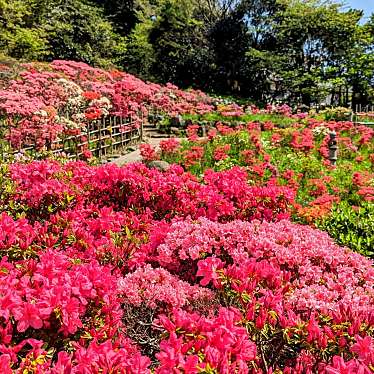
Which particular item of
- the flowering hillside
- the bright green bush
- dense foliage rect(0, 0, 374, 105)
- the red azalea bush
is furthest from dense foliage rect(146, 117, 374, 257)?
dense foliage rect(0, 0, 374, 105)

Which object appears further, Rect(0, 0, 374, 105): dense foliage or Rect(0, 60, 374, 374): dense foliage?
Rect(0, 0, 374, 105): dense foliage

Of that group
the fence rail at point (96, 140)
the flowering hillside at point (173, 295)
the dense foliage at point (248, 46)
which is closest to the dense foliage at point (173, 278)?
the flowering hillside at point (173, 295)

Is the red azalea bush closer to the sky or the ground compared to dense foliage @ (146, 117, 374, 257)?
closer to the sky

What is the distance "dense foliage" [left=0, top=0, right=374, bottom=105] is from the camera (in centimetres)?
2486

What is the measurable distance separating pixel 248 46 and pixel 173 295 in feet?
85.0

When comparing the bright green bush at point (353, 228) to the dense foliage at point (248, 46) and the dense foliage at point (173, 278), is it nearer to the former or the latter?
the dense foliage at point (173, 278)

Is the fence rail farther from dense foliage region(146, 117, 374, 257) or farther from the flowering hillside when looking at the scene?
the flowering hillside

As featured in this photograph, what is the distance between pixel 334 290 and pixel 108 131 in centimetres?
984

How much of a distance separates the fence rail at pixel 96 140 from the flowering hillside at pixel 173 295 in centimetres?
436

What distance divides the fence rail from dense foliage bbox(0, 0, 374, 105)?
34.7 feet

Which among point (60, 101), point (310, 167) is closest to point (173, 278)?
point (310, 167)

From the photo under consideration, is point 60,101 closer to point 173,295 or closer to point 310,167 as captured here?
point 310,167

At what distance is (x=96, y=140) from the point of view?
10.8 meters

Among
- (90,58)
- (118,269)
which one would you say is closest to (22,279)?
(118,269)
